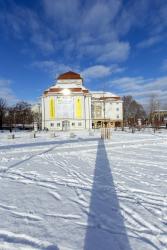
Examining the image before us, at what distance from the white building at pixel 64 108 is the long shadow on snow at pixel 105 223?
67607 millimetres

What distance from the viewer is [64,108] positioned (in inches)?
2940

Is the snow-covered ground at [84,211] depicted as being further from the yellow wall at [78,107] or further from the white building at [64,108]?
the yellow wall at [78,107]

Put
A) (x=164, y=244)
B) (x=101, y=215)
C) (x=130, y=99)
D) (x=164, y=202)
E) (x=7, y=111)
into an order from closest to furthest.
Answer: (x=164, y=244) < (x=101, y=215) < (x=164, y=202) < (x=7, y=111) < (x=130, y=99)

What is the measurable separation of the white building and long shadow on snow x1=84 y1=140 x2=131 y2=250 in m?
67.6

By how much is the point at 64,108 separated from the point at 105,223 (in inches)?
2796

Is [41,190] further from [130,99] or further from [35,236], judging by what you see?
[130,99]

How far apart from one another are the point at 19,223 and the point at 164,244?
238 centimetres

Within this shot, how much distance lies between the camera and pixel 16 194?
6027mm

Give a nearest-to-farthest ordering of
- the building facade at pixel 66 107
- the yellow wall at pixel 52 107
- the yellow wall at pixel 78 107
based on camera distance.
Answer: the building facade at pixel 66 107 → the yellow wall at pixel 52 107 → the yellow wall at pixel 78 107

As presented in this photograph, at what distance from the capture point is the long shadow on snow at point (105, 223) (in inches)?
140

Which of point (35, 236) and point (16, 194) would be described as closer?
point (35, 236)

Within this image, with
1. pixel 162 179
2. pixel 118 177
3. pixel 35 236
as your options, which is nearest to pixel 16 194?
pixel 35 236

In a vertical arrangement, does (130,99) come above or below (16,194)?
above

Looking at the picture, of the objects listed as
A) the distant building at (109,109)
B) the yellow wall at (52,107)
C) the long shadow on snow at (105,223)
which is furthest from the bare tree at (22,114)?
the long shadow on snow at (105,223)
